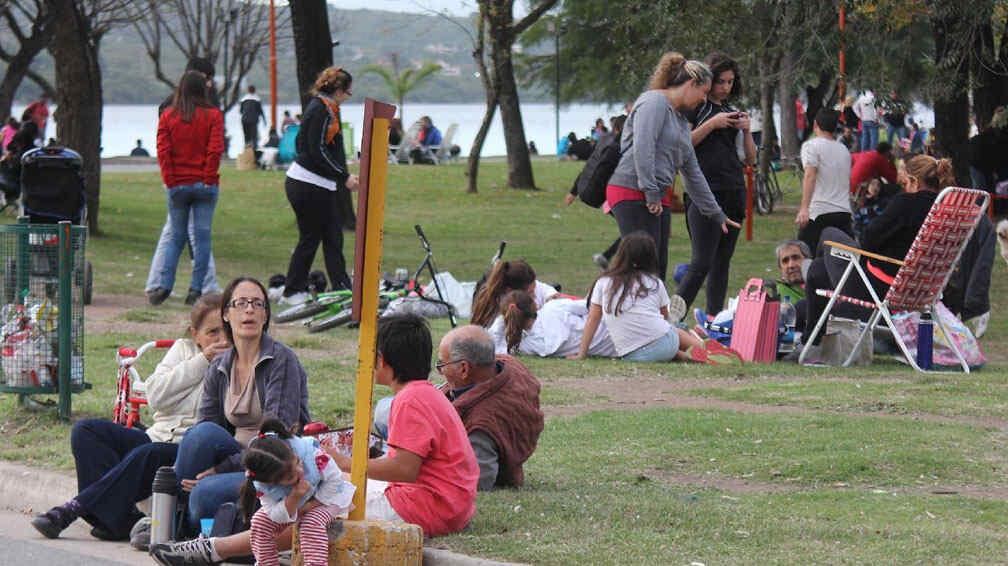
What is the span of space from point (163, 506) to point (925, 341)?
661 centimetres

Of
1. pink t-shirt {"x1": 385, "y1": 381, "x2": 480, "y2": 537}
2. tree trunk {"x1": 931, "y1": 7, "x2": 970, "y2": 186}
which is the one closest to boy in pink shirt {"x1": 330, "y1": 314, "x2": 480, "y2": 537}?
pink t-shirt {"x1": 385, "y1": 381, "x2": 480, "y2": 537}

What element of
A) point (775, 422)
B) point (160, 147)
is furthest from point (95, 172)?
point (775, 422)

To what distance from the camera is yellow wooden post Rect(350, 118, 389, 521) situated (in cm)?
619

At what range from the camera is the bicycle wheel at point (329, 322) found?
13359mm

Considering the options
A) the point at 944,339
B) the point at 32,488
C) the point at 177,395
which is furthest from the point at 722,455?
the point at 944,339

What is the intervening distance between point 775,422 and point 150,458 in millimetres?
3588

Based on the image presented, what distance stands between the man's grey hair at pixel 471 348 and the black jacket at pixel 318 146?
7048mm

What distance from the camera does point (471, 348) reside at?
720 centimetres

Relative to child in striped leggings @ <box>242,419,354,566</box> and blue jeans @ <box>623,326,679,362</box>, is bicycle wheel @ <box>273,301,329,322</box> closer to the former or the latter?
blue jeans @ <box>623,326,679,362</box>

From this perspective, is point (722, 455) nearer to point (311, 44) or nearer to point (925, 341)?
point (925, 341)

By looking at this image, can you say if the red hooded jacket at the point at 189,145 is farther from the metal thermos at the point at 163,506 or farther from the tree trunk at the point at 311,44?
the metal thermos at the point at 163,506

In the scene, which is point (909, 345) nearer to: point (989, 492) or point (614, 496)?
point (989, 492)

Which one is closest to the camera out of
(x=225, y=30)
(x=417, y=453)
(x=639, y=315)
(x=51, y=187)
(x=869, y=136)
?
(x=417, y=453)

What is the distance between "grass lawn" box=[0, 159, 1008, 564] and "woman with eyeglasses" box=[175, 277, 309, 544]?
976mm
